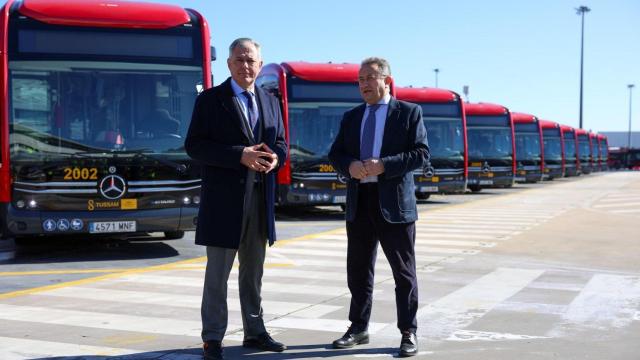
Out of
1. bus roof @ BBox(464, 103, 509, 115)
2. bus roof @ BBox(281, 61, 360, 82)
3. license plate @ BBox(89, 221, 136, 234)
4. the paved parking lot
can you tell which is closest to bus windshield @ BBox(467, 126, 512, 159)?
bus roof @ BBox(464, 103, 509, 115)

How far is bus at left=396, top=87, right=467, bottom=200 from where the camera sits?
23.2m

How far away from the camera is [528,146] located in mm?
39375

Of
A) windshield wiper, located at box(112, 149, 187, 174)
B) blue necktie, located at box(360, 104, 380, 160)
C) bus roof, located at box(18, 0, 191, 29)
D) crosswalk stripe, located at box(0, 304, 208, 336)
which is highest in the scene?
bus roof, located at box(18, 0, 191, 29)

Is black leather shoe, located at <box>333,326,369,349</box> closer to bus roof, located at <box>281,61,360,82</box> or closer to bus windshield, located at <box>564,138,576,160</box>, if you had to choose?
bus roof, located at <box>281,61,360,82</box>

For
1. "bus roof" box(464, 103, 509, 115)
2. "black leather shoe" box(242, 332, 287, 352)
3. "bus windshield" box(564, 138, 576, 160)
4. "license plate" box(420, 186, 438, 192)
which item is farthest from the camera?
"bus windshield" box(564, 138, 576, 160)

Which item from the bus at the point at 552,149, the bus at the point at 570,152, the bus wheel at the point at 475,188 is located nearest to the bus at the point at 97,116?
the bus wheel at the point at 475,188

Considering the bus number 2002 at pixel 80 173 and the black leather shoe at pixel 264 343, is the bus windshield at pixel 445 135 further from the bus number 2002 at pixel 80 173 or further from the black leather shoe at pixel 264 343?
the black leather shoe at pixel 264 343

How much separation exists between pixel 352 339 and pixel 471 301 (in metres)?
2.25

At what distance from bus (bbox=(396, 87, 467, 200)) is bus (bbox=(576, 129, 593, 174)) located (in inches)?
1286

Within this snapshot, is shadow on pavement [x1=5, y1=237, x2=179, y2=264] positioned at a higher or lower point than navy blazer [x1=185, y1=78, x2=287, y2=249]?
lower

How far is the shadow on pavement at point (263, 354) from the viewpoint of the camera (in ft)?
18.4

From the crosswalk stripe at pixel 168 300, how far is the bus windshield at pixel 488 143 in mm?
22847

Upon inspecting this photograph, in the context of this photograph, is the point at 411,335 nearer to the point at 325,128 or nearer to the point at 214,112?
the point at 214,112

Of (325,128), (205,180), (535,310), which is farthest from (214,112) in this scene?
(325,128)
